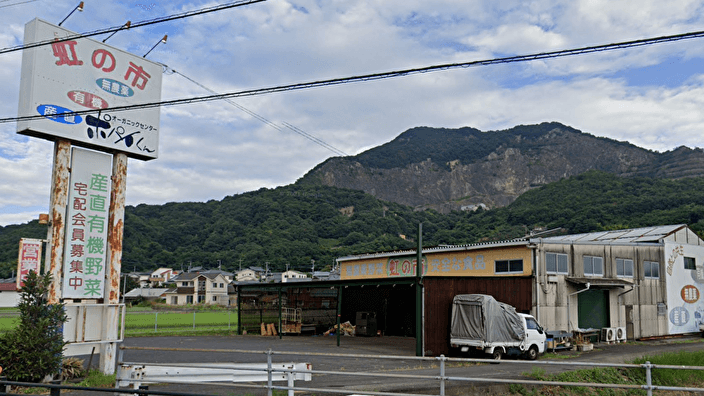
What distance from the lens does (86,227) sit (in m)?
15.3

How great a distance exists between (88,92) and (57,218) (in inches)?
150

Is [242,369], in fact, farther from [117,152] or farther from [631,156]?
[631,156]

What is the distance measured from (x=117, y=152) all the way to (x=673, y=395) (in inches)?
726

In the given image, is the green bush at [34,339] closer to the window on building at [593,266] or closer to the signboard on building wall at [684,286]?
the window on building at [593,266]

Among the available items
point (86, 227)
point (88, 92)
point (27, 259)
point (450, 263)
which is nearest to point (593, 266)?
point (450, 263)

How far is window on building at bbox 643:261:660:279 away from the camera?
102 ft

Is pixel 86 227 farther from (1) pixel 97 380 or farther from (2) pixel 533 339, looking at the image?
(2) pixel 533 339

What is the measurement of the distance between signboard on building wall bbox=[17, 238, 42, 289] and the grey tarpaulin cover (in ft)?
47.1

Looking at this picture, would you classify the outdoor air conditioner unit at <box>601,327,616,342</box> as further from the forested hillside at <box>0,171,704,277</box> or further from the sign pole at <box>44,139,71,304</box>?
the forested hillside at <box>0,171,704,277</box>

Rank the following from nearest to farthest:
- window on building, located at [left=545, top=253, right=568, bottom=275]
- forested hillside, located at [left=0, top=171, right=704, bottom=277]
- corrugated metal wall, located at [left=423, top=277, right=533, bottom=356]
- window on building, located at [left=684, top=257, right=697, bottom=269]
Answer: corrugated metal wall, located at [left=423, top=277, right=533, bottom=356] → window on building, located at [left=545, top=253, right=568, bottom=275] → window on building, located at [left=684, top=257, right=697, bottom=269] → forested hillside, located at [left=0, top=171, right=704, bottom=277]

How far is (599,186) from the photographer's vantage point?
103812 millimetres

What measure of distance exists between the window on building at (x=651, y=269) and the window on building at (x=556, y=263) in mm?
7231

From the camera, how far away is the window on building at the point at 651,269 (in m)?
30.9

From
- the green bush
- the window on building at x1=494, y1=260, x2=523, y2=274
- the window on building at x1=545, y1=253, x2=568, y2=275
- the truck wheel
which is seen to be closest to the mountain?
the window on building at x1=545, y1=253, x2=568, y2=275
